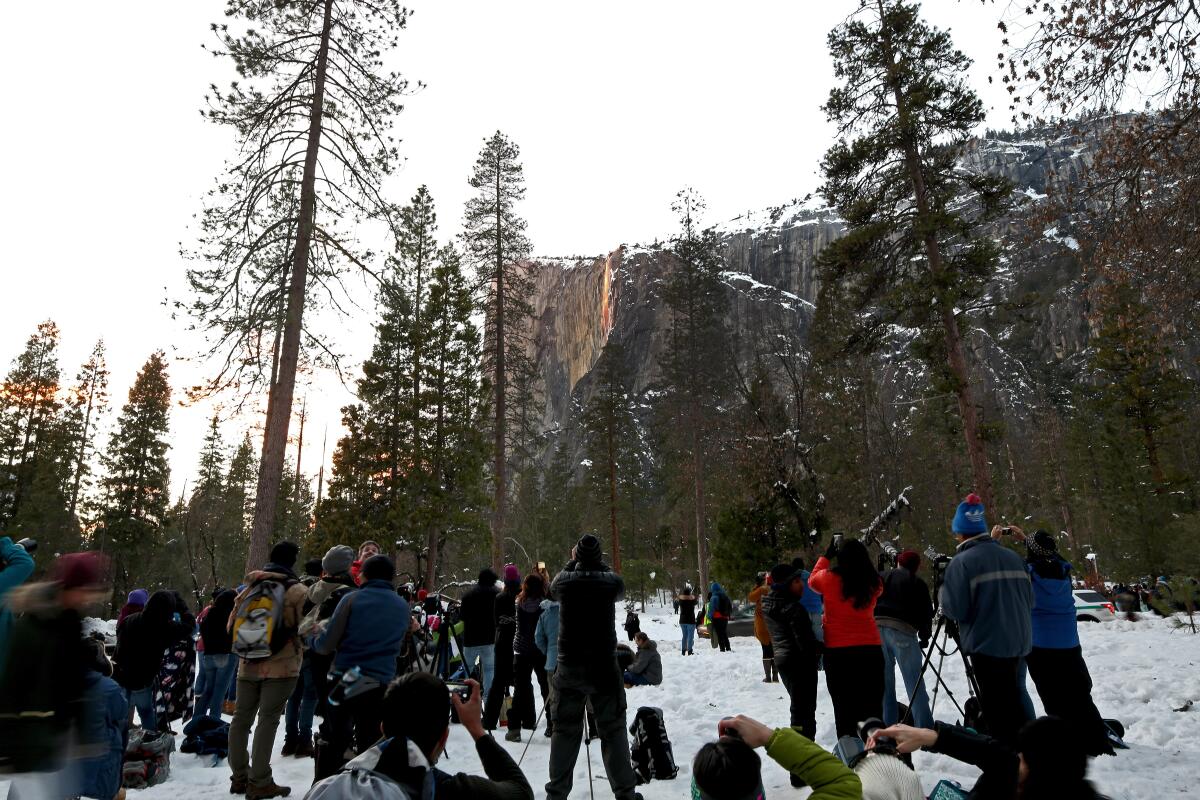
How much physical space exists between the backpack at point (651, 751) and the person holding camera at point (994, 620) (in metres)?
2.39

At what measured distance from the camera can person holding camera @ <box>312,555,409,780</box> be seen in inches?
167

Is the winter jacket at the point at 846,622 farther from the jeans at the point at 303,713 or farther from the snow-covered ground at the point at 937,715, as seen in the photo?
the jeans at the point at 303,713

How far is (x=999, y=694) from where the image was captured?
4477 millimetres

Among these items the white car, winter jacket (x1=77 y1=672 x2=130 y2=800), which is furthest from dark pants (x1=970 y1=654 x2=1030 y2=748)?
the white car

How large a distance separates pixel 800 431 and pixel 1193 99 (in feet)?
46.3

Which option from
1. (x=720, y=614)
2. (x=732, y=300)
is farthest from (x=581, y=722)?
(x=732, y=300)

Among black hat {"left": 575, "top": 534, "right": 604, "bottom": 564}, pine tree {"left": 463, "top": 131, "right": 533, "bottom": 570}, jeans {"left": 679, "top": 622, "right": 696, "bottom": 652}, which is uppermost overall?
pine tree {"left": 463, "top": 131, "right": 533, "bottom": 570}

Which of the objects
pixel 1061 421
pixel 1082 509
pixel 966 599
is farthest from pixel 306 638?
pixel 1061 421

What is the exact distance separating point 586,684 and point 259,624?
257 cm

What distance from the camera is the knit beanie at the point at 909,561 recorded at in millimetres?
6180

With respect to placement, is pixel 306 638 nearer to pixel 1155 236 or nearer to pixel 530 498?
pixel 1155 236

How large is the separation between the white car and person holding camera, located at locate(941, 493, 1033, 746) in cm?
1797

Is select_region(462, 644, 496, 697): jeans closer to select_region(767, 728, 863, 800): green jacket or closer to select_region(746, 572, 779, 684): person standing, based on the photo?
select_region(746, 572, 779, 684): person standing

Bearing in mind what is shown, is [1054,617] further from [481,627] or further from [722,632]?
[722,632]
